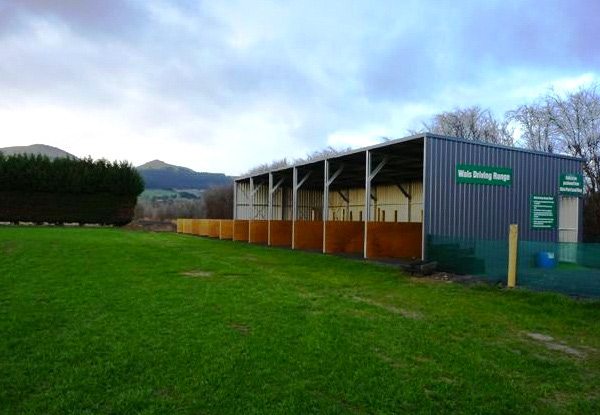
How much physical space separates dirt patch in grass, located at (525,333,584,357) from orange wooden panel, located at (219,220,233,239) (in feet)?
92.0

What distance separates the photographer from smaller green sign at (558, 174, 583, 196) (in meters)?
18.5

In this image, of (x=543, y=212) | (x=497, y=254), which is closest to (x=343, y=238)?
(x=543, y=212)

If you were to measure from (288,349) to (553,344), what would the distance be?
3.46m

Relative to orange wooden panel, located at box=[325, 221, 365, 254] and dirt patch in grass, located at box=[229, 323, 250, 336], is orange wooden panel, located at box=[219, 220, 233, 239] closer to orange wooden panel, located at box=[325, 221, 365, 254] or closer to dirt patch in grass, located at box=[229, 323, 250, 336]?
orange wooden panel, located at box=[325, 221, 365, 254]

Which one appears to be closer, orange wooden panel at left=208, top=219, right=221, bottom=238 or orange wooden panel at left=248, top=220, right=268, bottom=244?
orange wooden panel at left=248, top=220, right=268, bottom=244

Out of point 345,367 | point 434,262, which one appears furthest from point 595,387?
point 434,262

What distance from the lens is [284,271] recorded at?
46.8ft

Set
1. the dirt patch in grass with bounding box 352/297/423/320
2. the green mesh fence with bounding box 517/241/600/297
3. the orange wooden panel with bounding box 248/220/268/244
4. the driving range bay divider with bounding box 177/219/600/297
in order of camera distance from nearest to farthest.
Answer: the dirt patch in grass with bounding box 352/297/423/320, the green mesh fence with bounding box 517/241/600/297, the driving range bay divider with bounding box 177/219/600/297, the orange wooden panel with bounding box 248/220/268/244

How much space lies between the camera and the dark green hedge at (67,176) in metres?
46.5

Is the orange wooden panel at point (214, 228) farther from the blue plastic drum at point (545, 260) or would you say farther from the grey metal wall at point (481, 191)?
the blue plastic drum at point (545, 260)

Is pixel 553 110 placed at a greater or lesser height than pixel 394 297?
greater

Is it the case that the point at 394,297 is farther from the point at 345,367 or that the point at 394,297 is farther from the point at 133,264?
the point at 133,264

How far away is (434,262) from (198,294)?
289 inches

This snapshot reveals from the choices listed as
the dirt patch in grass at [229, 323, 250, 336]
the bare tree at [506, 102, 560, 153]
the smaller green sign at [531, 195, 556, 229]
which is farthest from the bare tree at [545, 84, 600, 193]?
the dirt patch in grass at [229, 323, 250, 336]
